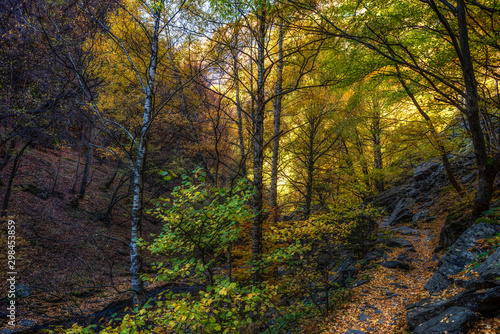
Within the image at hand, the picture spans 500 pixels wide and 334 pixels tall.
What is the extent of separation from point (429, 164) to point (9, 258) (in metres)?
20.3

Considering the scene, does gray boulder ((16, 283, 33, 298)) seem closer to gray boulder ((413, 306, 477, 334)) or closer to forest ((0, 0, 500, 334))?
forest ((0, 0, 500, 334))

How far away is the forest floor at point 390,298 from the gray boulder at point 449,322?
95mm

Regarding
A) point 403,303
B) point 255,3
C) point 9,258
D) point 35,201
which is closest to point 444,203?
point 403,303

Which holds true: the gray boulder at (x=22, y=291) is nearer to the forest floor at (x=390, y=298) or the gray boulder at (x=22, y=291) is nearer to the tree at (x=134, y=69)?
the tree at (x=134, y=69)

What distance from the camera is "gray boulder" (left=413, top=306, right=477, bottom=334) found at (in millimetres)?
2762

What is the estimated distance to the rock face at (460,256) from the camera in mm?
4259

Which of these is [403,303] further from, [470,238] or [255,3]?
[255,3]

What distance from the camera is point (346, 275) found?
679cm

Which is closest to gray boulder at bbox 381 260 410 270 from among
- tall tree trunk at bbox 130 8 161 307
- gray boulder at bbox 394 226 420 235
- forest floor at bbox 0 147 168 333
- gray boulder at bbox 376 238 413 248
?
gray boulder at bbox 376 238 413 248

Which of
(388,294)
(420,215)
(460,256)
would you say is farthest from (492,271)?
(420,215)

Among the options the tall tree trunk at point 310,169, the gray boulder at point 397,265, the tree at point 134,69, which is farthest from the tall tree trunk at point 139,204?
the gray boulder at point 397,265

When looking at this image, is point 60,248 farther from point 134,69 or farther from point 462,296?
point 462,296

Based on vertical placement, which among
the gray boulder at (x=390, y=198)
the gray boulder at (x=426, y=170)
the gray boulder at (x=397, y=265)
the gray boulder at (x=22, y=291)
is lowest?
the gray boulder at (x=22, y=291)

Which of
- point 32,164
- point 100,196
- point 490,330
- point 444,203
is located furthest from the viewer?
point 100,196
